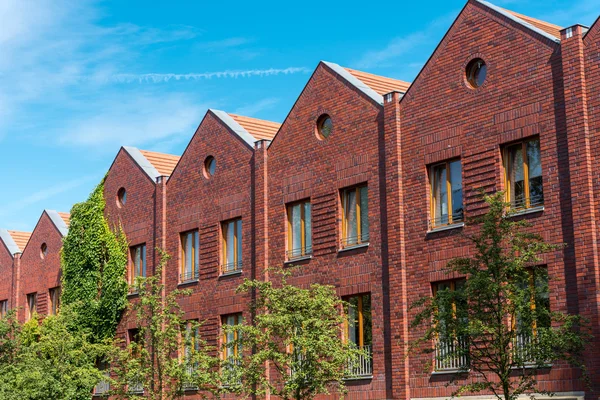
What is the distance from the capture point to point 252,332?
26.3 m

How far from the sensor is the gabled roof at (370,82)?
98.9 ft

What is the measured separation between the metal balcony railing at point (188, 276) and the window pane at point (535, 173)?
15.2 m

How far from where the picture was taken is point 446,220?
27359 millimetres

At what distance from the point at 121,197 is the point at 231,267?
349 inches

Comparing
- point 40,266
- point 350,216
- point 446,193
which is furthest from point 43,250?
point 446,193

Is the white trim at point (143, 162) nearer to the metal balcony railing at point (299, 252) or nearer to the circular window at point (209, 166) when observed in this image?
Result: the circular window at point (209, 166)

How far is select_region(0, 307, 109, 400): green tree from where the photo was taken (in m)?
34.8

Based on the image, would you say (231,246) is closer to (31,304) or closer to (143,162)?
(143,162)

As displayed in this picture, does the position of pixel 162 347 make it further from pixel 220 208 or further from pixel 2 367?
pixel 2 367

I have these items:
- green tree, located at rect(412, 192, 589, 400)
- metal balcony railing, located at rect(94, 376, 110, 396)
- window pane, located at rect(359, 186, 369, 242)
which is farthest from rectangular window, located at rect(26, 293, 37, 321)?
green tree, located at rect(412, 192, 589, 400)

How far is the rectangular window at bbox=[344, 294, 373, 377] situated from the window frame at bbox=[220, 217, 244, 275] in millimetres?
5902

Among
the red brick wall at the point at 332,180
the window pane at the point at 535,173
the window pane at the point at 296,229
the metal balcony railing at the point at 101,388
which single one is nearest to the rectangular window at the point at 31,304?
the metal balcony railing at the point at 101,388

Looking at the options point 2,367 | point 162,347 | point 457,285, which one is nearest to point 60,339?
point 2,367

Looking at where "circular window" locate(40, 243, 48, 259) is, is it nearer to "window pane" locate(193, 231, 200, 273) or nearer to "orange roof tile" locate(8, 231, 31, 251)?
"orange roof tile" locate(8, 231, 31, 251)
